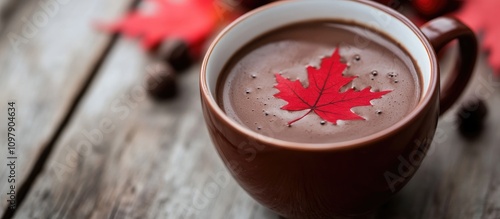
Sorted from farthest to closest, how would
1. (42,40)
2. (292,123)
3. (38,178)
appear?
(42,40) < (38,178) < (292,123)

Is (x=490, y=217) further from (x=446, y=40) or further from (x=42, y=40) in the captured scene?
(x=42, y=40)

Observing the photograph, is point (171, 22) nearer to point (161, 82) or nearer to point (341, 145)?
point (161, 82)

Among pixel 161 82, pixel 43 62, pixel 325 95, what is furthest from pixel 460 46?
pixel 43 62

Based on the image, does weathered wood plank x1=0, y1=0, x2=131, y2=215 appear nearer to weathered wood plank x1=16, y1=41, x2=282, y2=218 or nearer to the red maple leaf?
weathered wood plank x1=16, y1=41, x2=282, y2=218

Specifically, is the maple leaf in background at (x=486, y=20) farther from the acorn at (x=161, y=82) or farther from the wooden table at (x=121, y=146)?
the acorn at (x=161, y=82)

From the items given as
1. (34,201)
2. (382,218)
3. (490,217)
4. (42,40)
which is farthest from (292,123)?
(42,40)

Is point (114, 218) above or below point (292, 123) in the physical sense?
below
